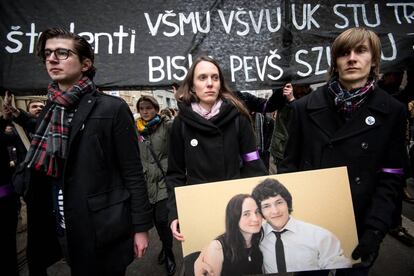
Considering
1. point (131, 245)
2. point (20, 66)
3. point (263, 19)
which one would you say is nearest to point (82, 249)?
point (131, 245)

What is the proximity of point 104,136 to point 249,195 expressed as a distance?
958 mm

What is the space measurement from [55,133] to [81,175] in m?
0.29

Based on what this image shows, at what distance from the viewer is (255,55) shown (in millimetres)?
2305

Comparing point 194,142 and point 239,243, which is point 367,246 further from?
point 194,142

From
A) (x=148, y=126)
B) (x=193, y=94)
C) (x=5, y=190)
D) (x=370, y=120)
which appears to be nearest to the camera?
(x=370, y=120)

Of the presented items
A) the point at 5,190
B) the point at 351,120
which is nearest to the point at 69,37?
the point at 5,190

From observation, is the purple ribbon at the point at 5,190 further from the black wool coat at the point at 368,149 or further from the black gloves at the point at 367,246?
the black gloves at the point at 367,246

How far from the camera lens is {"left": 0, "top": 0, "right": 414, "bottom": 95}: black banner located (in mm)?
2217

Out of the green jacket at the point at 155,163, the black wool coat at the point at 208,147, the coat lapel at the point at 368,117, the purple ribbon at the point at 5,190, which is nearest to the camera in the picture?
the coat lapel at the point at 368,117

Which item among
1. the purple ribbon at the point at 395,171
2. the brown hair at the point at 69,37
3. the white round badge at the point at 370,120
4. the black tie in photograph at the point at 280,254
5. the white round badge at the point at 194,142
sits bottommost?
the black tie in photograph at the point at 280,254

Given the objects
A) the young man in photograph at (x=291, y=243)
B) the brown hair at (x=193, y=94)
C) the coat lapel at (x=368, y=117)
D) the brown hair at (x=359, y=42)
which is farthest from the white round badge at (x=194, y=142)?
the brown hair at (x=359, y=42)

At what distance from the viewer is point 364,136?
156 cm

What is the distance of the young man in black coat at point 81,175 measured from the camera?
1.60m

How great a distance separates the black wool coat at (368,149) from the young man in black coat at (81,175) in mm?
1207
